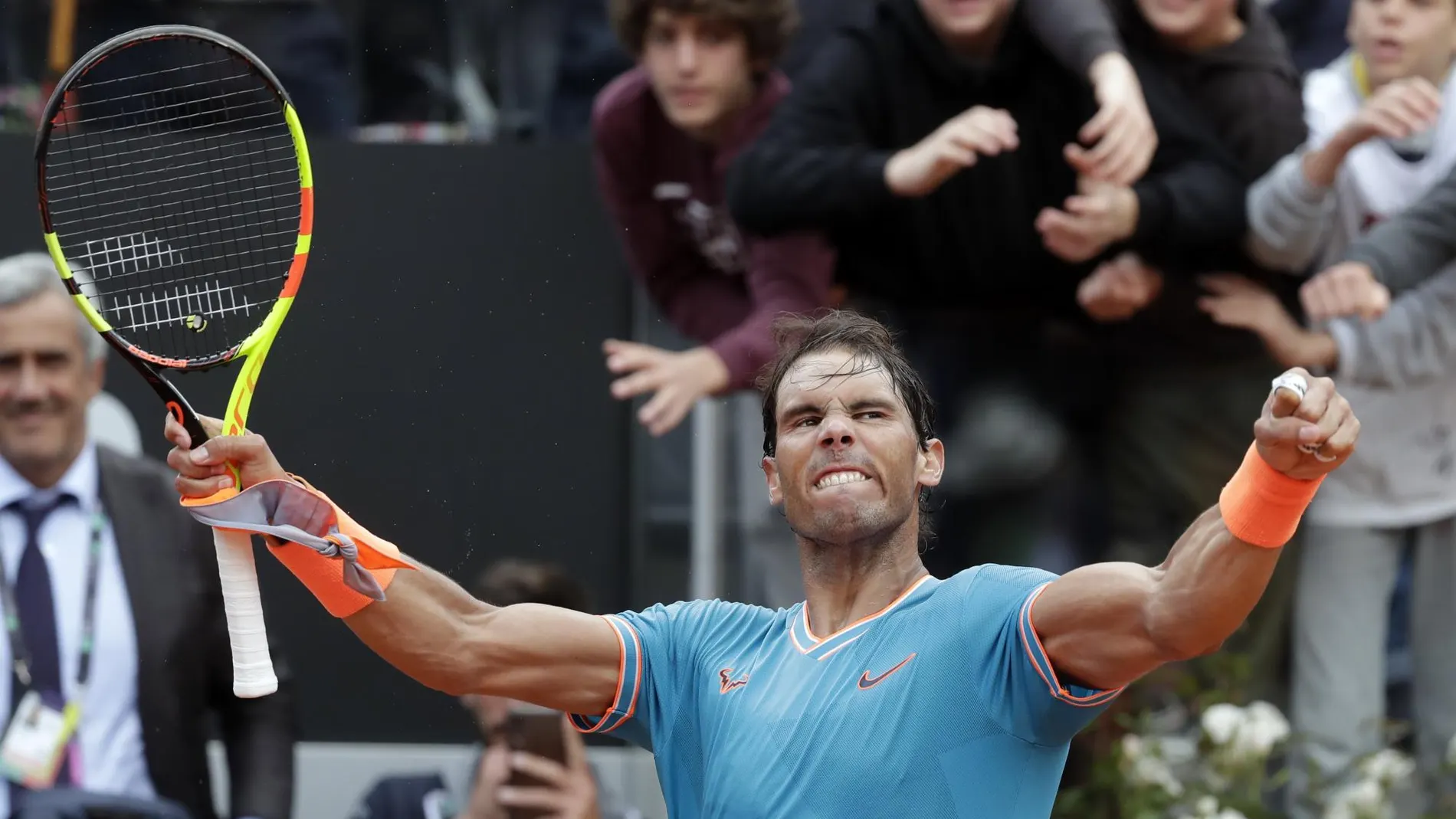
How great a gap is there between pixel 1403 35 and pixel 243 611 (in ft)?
11.4

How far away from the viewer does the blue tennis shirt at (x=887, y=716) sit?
3227 mm

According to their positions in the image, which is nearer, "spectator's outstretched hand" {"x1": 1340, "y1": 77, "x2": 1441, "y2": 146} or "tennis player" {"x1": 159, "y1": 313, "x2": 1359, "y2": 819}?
"tennis player" {"x1": 159, "y1": 313, "x2": 1359, "y2": 819}

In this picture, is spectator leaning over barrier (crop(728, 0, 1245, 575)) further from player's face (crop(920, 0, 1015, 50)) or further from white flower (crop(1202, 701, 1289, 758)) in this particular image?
white flower (crop(1202, 701, 1289, 758))

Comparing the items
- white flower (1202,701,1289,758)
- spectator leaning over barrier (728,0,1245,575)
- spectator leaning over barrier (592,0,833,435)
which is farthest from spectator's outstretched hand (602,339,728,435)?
white flower (1202,701,1289,758)

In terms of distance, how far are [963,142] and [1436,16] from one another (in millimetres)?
1377

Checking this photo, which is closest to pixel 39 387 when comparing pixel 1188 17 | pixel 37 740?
pixel 37 740

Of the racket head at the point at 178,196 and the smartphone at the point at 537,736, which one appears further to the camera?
the smartphone at the point at 537,736

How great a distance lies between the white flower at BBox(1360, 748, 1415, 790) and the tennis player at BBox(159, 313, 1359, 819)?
197cm

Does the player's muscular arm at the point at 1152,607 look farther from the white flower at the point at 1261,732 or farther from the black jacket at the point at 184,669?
the black jacket at the point at 184,669

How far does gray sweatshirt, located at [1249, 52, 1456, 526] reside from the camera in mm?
5309

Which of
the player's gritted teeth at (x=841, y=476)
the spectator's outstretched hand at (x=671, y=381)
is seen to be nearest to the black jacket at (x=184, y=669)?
the spectator's outstretched hand at (x=671, y=381)

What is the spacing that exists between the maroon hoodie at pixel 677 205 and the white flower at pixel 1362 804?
1831 millimetres

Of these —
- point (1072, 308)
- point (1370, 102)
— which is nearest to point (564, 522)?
point (1072, 308)

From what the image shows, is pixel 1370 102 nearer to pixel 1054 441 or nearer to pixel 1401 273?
pixel 1401 273
